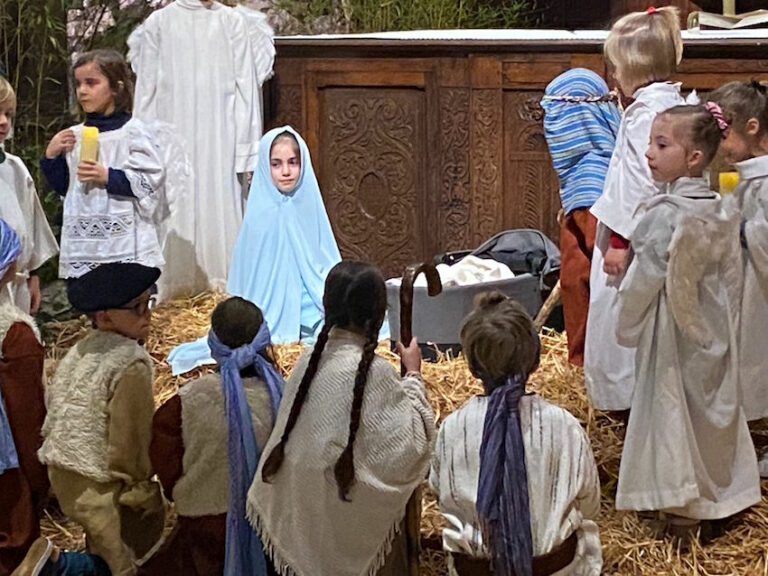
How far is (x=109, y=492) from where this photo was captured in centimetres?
370

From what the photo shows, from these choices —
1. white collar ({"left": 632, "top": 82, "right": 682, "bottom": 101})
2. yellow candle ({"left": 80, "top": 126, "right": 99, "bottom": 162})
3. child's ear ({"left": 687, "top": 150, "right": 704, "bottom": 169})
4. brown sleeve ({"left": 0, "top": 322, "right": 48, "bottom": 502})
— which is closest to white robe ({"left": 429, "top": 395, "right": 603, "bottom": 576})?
child's ear ({"left": 687, "top": 150, "right": 704, "bottom": 169})

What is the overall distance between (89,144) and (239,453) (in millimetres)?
2058

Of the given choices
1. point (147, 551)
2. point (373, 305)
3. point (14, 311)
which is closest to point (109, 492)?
point (147, 551)

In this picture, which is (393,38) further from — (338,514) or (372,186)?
(338,514)

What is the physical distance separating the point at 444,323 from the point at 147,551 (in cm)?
214

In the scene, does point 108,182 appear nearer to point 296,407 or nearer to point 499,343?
point 296,407

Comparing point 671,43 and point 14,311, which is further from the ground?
point 671,43

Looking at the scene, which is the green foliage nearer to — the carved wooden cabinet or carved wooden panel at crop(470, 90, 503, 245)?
the carved wooden cabinet

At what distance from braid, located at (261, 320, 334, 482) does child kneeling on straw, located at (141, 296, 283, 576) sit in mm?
142

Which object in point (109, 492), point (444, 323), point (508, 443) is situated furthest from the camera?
point (444, 323)

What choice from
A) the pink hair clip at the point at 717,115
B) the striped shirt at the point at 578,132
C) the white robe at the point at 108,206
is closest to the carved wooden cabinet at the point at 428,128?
the striped shirt at the point at 578,132

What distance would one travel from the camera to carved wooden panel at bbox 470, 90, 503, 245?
6.45 metres

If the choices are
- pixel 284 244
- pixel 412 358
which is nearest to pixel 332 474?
pixel 412 358

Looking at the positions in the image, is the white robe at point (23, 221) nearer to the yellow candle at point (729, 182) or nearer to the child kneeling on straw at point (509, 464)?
the child kneeling on straw at point (509, 464)
